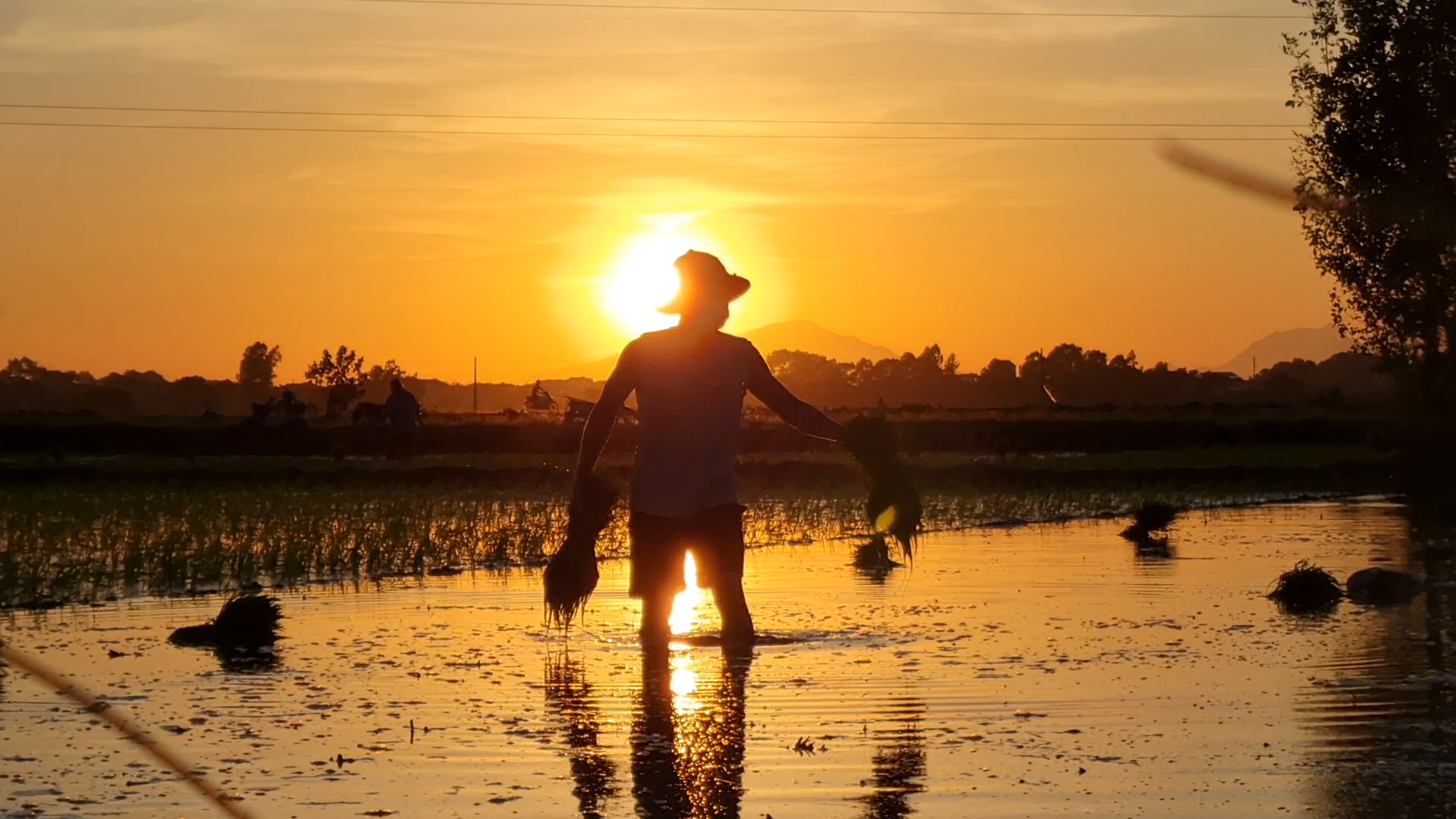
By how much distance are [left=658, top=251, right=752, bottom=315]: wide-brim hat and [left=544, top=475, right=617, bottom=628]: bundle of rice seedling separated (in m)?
0.98

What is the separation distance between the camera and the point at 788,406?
941 cm

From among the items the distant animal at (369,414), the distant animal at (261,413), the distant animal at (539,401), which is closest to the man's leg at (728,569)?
the distant animal at (369,414)

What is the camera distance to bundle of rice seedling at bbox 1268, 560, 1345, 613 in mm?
13688

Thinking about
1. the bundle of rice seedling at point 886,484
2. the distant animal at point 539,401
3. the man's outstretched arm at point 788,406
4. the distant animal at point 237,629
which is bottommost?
the distant animal at point 237,629

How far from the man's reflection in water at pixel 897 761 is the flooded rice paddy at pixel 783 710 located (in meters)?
0.02

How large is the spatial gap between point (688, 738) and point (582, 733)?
50 centimetres

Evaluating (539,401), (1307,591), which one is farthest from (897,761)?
(539,401)

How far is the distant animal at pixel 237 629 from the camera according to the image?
11555 mm

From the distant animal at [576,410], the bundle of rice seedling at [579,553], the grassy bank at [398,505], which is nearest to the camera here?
the bundle of rice seedling at [579,553]

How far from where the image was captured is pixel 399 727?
27.1 feet

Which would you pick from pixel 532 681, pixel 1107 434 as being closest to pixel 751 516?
pixel 532 681

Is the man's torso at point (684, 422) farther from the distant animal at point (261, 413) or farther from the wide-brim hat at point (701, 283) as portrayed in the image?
the distant animal at point (261, 413)

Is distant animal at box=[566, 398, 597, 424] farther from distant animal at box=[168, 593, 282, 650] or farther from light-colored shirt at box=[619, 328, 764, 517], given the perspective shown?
light-colored shirt at box=[619, 328, 764, 517]

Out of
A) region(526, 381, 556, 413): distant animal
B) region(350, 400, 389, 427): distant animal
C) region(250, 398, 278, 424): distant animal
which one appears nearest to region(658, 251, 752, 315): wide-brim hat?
region(350, 400, 389, 427): distant animal
